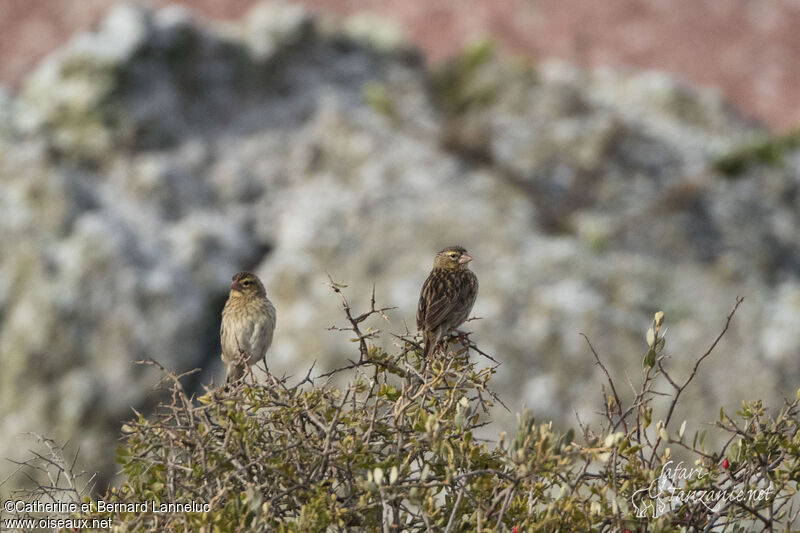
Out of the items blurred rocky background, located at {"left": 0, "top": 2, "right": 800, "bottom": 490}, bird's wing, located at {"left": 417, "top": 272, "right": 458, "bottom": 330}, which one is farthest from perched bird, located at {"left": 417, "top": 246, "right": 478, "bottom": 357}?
blurred rocky background, located at {"left": 0, "top": 2, "right": 800, "bottom": 490}

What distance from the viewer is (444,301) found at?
477 cm

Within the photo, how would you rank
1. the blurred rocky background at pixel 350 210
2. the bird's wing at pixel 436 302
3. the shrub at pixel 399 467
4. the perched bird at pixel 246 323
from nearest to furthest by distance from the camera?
the shrub at pixel 399 467
the perched bird at pixel 246 323
the bird's wing at pixel 436 302
the blurred rocky background at pixel 350 210

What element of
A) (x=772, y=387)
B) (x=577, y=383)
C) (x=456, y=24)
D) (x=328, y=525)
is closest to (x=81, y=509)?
(x=328, y=525)

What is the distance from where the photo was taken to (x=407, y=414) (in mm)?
3146

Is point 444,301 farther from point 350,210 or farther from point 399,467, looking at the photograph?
point 350,210

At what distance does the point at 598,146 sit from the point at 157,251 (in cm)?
607

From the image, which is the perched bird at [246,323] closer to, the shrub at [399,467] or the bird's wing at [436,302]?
the bird's wing at [436,302]

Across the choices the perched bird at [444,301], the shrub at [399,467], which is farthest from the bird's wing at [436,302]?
the shrub at [399,467]

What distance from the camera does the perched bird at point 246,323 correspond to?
14.8ft

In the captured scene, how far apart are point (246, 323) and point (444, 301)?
1142 millimetres

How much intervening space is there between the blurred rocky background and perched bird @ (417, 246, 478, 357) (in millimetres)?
3625

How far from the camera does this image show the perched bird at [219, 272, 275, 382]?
14.8ft

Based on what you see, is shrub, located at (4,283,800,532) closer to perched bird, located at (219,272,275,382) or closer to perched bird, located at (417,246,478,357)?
perched bird, located at (417,246,478,357)

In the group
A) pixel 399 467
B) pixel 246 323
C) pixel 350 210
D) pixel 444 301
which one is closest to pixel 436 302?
pixel 444 301
